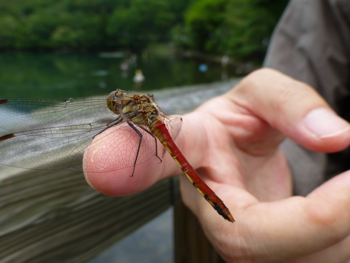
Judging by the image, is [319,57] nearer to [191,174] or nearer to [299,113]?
[299,113]

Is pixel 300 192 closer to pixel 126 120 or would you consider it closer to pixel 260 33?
pixel 126 120

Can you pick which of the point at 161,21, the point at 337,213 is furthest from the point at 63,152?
the point at 161,21

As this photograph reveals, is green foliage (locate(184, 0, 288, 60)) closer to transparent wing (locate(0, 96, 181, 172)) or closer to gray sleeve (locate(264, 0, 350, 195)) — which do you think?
gray sleeve (locate(264, 0, 350, 195))

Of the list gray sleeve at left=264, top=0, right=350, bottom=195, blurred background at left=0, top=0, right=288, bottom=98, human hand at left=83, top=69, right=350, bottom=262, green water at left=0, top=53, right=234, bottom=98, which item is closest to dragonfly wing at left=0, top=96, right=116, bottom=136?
human hand at left=83, top=69, right=350, bottom=262

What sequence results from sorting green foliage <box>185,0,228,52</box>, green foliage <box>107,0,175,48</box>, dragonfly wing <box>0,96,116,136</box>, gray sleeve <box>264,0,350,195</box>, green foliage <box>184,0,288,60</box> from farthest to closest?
1. green foliage <box>185,0,228,52</box>
2. green foliage <box>184,0,288,60</box>
3. green foliage <box>107,0,175,48</box>
4. gray sleeve <box>264,0,350,195</box>
5. dragonfly wing <box>0,96,116,136</box>

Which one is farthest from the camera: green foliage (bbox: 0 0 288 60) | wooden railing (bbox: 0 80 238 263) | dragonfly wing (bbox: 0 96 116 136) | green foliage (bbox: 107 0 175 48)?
green foliage (bbox: 107 0 175 48)

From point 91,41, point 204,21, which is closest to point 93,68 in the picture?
point 91,41
